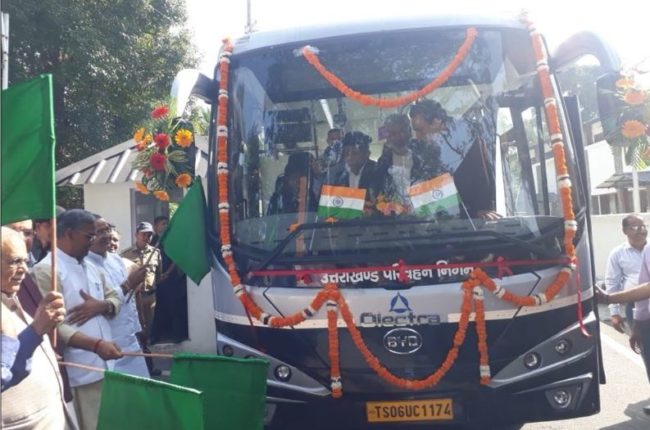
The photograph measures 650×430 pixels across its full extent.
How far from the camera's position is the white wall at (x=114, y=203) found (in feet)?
48.2

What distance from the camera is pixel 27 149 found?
12.8ft

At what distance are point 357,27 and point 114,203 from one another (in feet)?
32.1

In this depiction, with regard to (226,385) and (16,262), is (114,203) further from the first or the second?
(16,262)

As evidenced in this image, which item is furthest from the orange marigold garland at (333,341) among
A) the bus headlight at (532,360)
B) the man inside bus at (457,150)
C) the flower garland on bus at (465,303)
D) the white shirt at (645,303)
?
the white shirt at (645,303)

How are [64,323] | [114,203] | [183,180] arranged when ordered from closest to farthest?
[64,323] → [183,180] → [114,203]

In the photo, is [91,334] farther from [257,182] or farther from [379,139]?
[379,139]

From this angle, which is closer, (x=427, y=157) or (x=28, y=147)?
(x=28, y=147)

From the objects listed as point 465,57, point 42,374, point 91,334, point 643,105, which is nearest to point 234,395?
point 91,334

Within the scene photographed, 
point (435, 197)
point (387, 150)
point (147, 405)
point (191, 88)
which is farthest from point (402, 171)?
point (147, 405)

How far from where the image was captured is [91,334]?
5246mm

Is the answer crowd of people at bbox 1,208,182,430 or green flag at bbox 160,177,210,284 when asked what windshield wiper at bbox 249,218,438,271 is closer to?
green flag at bbox 160,177,210,284

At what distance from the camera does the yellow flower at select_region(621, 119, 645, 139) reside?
19.7 feet

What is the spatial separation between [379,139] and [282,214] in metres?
0.81

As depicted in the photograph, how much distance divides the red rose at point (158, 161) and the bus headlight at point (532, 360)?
2.99 m
